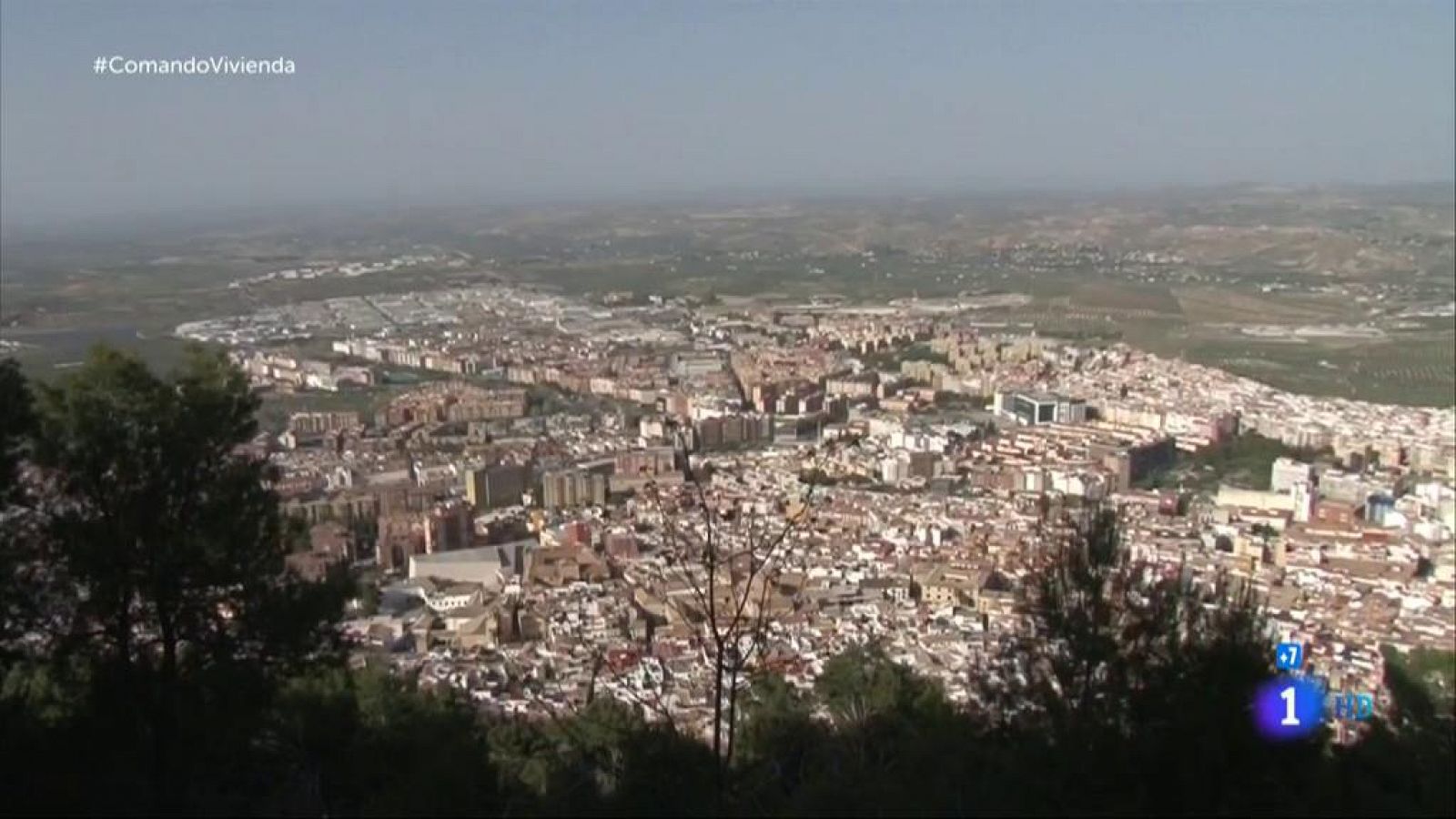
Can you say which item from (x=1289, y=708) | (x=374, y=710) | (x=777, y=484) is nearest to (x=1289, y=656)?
(x=1289, y=708)

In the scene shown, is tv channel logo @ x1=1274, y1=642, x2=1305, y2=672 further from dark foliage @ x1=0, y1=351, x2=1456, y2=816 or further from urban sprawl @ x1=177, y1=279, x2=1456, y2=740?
dark foliage @ x1=0, y1=351, x2=1456, y2=816

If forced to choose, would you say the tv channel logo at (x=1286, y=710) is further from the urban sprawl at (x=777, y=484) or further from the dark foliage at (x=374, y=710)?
the urban sprawl at (x=777, y=484)

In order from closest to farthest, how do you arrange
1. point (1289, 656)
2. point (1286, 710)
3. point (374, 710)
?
1. point (1286, 710)
2. point (1289, 656)
3. point (374, 710)

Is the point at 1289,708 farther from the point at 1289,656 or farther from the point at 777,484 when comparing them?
the point at 777,484

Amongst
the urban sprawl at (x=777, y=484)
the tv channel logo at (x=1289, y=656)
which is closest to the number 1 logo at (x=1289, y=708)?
the tv channel logo at (x=1289, y=656)

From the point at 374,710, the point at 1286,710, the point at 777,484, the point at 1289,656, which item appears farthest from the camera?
the point at 777,484

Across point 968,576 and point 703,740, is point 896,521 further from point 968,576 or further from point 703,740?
point 703,740

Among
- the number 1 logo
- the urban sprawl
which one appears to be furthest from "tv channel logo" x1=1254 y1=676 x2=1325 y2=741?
the urban sprawl
